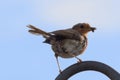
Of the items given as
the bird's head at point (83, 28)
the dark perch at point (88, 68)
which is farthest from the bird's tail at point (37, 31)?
the dark perch at point (88, 68)

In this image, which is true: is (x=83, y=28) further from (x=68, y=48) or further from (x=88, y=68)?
(x=88, y=68)

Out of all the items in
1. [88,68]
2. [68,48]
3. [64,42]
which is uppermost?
[64,42]

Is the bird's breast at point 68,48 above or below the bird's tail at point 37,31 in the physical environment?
below

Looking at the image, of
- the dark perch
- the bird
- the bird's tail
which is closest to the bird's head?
the bird

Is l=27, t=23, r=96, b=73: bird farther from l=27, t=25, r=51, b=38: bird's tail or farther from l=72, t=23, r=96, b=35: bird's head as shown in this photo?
l=72, t=23, r=96, b=35: bird's head

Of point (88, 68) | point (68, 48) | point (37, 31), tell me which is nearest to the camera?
point (88, 68)

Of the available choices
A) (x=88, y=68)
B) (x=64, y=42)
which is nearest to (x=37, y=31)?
(x=64, y=42)

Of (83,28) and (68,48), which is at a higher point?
(83,28)

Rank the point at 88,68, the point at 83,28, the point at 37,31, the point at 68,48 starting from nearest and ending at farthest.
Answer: the point at 88,68 < the point at 37,31 < the point at 68,48 < the point at 83,28

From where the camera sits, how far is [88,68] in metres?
4.65

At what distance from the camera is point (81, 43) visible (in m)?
7.88

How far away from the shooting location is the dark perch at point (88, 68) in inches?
171

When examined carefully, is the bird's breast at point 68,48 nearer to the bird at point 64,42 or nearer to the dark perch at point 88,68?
the bird at point 64,42

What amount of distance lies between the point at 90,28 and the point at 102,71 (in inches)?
158
